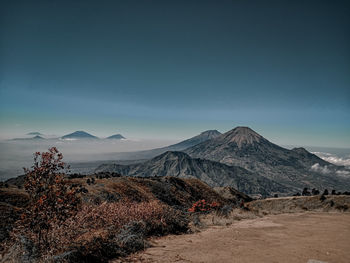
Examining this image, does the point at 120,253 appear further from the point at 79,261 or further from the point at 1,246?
the point at 1,246

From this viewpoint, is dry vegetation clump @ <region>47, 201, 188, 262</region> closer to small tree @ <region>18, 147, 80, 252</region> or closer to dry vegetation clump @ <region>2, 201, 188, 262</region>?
dry vegetation clump @ <region>2, 201, 188, 262</region>

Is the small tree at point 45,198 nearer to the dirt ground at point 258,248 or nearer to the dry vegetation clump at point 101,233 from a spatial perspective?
the dry vegetation clump at point 101,233

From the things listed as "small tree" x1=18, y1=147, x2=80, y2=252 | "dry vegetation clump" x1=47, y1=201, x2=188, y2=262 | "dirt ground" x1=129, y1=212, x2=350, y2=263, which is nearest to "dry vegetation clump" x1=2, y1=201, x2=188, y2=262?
"dry vegetation clump" x1=47, y1=201, x2=188, y2=262

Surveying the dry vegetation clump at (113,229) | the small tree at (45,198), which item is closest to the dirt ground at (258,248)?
the dry vegetation clump at (113,229)

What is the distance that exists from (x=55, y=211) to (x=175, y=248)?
435 cm

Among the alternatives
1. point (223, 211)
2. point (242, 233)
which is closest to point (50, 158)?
point (242, 233)

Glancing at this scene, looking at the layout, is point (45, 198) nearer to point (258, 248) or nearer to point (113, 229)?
point (113, 229)

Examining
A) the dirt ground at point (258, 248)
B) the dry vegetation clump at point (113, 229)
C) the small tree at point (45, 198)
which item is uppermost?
the small tree at point (45, 198)

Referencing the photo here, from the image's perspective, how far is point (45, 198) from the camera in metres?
5.92

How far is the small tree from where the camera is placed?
5992mm

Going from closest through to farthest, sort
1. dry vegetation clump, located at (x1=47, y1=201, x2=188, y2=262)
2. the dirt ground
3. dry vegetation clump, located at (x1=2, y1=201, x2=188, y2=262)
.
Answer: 1. dry vegetation clump, located at (x1=2, y1=201, x2=188, y2=262)
2. the dirt ground
3. dry vegetation clump, located at (x1=47, y1=201, x2=188, y2=262)

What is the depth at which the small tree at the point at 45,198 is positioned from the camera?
19.7 ft

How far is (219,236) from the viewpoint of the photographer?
8.68m

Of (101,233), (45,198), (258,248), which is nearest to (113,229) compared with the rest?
(101,233)
